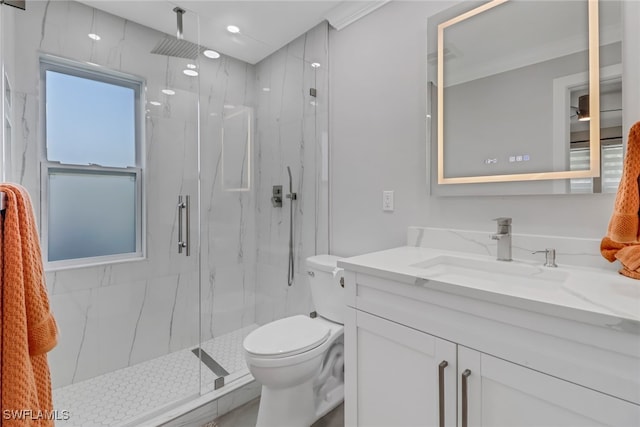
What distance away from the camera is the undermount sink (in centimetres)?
101

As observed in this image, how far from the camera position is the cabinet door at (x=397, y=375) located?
37.2 inches

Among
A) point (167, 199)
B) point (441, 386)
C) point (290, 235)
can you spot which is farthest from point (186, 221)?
point (441, 386)

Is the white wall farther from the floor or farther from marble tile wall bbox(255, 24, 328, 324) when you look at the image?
the floor

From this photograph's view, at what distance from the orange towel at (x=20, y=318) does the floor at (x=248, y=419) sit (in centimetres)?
117

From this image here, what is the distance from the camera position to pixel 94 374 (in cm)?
196

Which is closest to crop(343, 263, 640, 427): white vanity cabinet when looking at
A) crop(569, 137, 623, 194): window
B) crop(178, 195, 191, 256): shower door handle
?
crop(569, 137, 623, 194): window

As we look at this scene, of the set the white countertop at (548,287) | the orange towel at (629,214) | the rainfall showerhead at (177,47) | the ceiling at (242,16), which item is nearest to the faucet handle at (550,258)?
the white countertop at (548,287)

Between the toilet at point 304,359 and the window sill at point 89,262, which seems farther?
the window sill at point 89,262

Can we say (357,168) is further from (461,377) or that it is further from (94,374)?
(94,374)

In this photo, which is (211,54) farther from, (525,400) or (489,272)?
(525,400)

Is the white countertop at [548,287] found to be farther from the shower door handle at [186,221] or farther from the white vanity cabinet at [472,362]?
the shower door handle at [186,221]

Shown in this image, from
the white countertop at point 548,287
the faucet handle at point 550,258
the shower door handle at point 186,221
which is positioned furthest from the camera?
the shower door handle at point 186,221

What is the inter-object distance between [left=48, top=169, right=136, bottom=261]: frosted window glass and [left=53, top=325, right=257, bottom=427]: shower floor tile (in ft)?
2.63

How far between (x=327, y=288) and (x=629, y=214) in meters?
1.29
